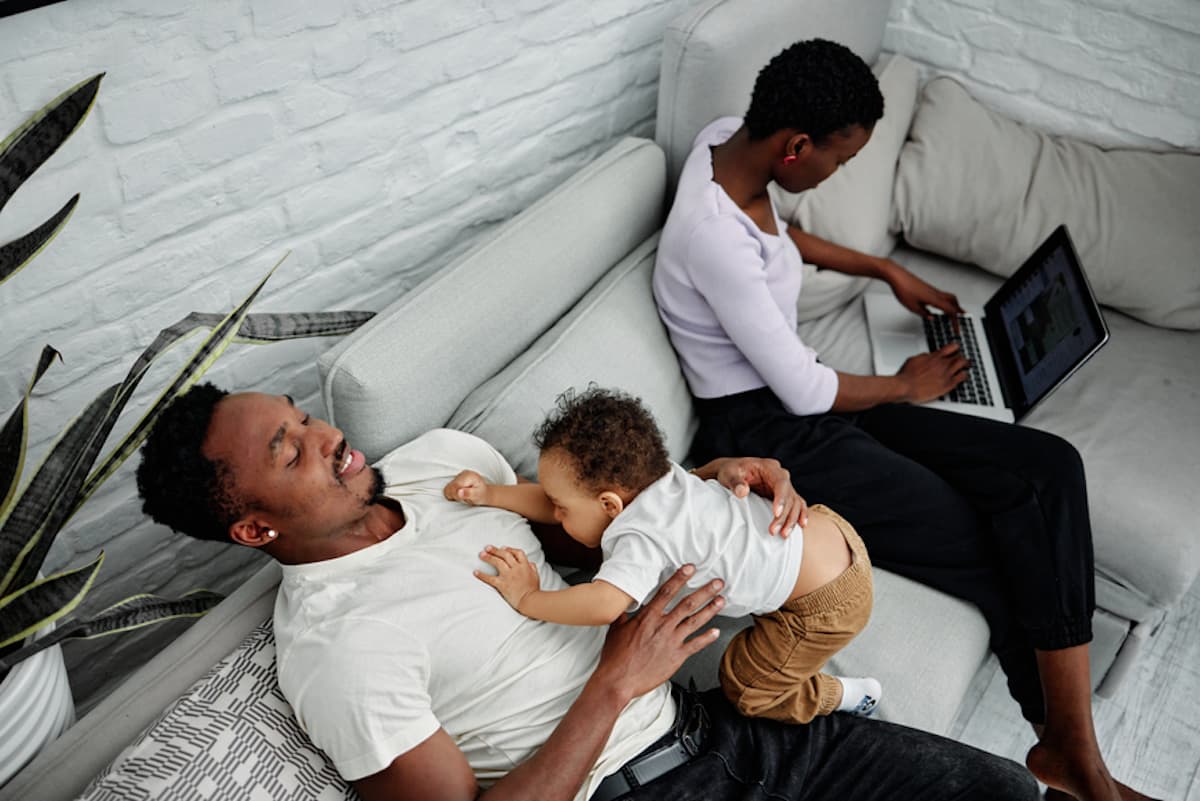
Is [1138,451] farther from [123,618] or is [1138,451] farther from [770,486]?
[123,618]

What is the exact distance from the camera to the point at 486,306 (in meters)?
1.60

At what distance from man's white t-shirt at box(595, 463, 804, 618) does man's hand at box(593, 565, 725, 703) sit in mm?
26

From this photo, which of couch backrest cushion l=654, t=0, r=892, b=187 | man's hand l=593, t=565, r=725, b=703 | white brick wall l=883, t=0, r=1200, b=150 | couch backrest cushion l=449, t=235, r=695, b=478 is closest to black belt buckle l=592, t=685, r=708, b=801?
man's hand l=593, t=565, r=725, b=703

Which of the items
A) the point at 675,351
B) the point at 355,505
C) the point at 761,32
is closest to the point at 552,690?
the point at 355,505

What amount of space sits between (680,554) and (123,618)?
28.0 inches

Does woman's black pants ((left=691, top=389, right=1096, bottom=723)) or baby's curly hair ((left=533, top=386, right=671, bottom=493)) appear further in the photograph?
woman's black pants ((left=691, top=389, right=1096, bottom=723))

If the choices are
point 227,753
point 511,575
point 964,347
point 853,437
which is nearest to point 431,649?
point 511,575

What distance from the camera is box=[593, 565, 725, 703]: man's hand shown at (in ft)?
4.24

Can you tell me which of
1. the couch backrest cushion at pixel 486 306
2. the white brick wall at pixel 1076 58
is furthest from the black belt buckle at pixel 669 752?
the white brick wall at pixel 1076 58

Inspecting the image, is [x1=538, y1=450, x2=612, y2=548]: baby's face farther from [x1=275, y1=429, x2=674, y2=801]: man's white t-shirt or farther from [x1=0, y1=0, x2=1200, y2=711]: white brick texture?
[x1=0, y1=0, x2=1200, y2=711]: white brick texture

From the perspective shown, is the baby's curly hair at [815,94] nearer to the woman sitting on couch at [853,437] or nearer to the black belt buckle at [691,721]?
the woman sitting on couch at [853,437]

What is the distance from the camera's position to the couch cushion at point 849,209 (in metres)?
2.23

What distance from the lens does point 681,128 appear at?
81.0 inches

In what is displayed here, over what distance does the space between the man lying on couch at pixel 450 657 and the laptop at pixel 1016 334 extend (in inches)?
30.7
